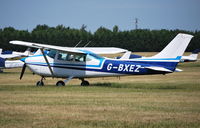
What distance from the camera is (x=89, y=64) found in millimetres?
21094

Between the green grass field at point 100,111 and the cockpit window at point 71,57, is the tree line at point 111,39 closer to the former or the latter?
the cockpit window at point 71,57

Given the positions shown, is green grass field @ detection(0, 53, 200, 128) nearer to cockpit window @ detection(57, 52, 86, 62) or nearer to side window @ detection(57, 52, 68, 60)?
cockpit window @ detection(57, 52, 86, 62)

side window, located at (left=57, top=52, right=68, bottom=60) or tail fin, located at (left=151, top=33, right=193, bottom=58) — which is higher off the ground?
tail fin, located at (left=151, top=33, right=193, bottom=58)

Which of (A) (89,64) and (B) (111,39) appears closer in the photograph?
(A) (89,64)

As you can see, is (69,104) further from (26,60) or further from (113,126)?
(26,60)

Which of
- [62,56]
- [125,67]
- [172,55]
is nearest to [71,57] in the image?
[62,56]

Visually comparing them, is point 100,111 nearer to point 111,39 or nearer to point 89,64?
point 89,64

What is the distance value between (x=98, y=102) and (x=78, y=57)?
7570 millimetres

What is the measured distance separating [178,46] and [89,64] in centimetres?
414

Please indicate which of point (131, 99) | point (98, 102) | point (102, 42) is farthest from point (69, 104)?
point (102, 42)

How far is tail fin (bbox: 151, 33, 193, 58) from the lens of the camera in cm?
1903

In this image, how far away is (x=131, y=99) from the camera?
1487 centimetres

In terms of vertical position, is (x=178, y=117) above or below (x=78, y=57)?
below

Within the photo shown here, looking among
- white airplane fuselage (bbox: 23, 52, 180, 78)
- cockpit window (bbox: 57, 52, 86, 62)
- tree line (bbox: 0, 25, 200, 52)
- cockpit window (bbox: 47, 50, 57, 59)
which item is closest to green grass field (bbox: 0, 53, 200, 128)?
white airplane fuselage (bbox: 23, 52, 180, 78)
